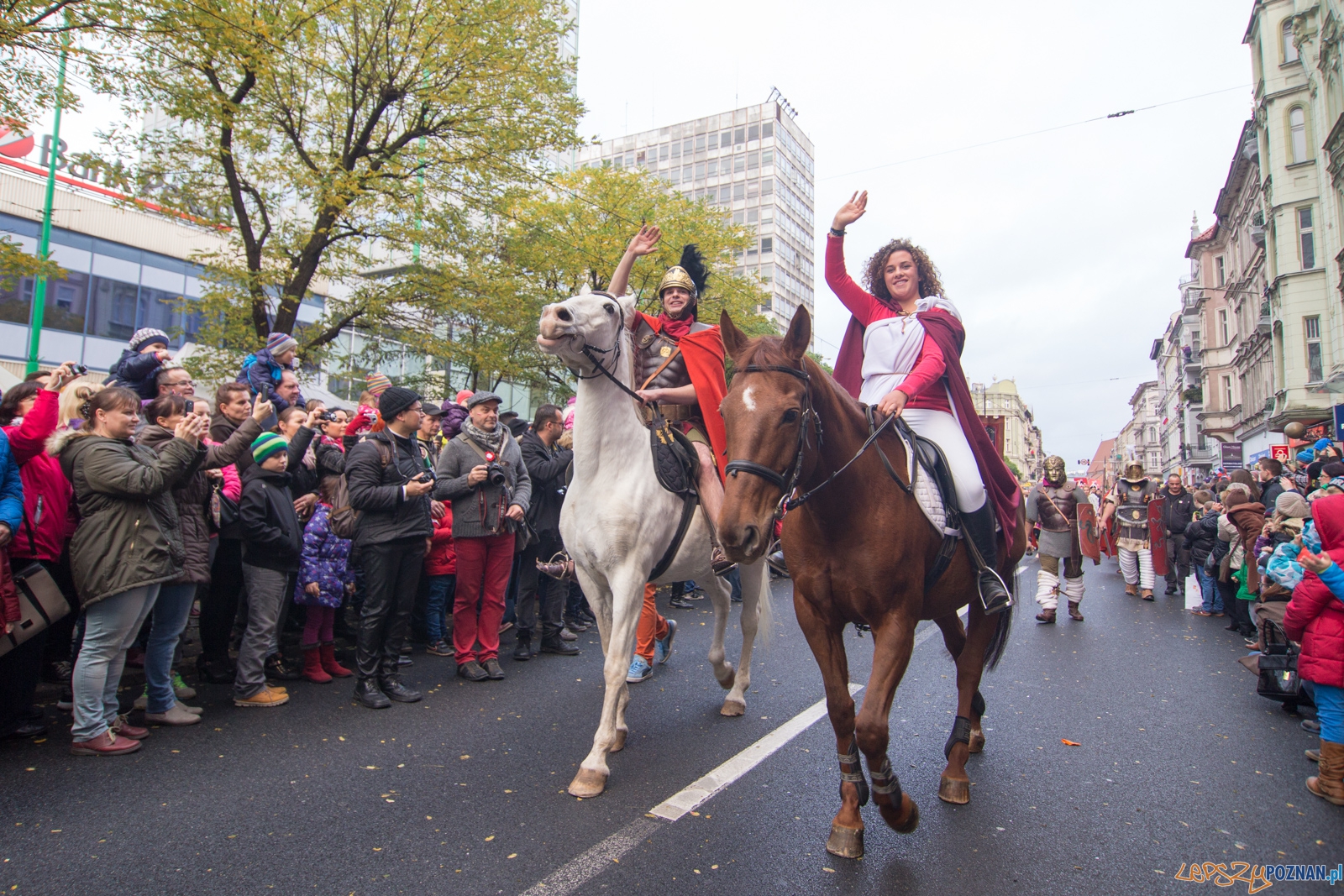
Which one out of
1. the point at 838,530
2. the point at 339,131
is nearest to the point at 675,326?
the point at 838,530

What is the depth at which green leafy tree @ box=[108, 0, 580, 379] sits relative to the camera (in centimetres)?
1226

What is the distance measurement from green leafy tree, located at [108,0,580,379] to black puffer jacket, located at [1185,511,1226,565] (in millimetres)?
13999

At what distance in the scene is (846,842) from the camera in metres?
3.14

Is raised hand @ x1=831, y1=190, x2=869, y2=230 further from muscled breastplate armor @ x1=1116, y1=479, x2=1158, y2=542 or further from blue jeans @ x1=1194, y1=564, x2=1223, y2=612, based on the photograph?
muscled breastplate armor @ x1=1116, y1=479, x2=1158, y2=542

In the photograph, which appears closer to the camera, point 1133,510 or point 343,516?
point 343,516

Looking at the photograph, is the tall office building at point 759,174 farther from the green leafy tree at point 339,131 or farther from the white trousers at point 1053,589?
the white trousers at point 1053,589

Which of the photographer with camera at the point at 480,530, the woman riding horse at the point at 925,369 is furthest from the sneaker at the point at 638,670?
the woman riding horse at the point at 925,369

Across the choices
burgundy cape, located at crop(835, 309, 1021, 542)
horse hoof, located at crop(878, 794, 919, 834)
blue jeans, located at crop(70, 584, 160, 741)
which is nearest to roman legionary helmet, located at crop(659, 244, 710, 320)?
burgundy cape, located at crop(835, 309, 1021, 542)

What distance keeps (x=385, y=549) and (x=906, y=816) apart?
3.97 metres

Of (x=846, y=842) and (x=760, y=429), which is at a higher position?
(x=760, y=429)

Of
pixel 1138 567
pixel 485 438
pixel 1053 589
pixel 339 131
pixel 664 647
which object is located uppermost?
pixel 339 131

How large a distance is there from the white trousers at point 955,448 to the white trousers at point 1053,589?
7.07 meters

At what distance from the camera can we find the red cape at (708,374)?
4414mm

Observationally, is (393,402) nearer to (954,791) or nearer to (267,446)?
(267,446)
